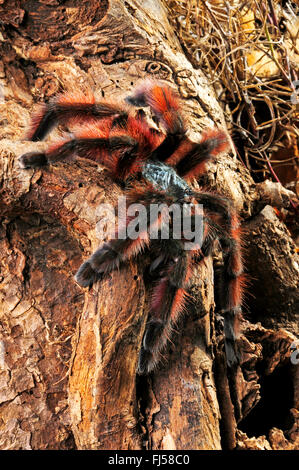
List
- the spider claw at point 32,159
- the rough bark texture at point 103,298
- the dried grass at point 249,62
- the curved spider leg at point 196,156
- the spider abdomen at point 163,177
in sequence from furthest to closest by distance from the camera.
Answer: the dried grass at point 249,62 → the curved spider leg at point 196,156 → the spider abdomen at point 163,177 → the spider claw at point 32,159 → the rough bark texture at point 103,298

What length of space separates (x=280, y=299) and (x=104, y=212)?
120cm

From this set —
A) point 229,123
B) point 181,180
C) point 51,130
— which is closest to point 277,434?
point 181,180

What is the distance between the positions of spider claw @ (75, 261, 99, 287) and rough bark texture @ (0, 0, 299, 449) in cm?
6

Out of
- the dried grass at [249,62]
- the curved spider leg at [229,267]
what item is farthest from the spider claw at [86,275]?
the dried grass at [249,62]

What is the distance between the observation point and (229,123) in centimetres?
316

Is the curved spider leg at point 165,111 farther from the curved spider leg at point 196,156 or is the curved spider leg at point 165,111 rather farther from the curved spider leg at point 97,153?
the curved spider leg at point 97,153

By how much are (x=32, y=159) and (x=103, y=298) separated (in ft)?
2.05

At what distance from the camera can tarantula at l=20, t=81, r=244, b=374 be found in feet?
5.82

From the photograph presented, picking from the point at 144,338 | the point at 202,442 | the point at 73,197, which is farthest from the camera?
the point at 73,197

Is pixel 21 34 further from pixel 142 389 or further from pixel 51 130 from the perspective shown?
pixel 142 389

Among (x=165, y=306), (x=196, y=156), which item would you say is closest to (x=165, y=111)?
(x=196, y=156)

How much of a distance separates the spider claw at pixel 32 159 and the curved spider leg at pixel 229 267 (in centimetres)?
67

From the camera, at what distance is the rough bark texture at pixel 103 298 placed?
67.6 inches

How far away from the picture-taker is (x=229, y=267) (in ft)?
7.06
